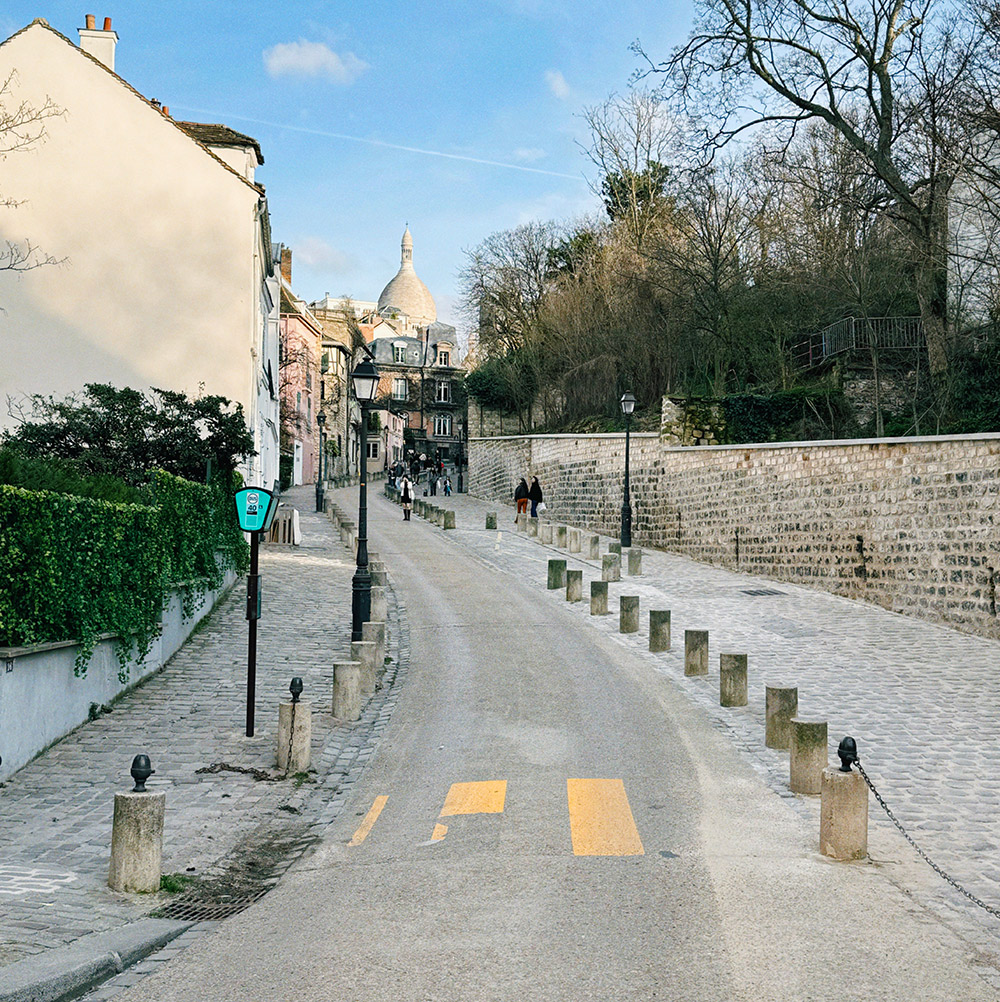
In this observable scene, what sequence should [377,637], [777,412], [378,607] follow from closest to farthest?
[377,637], [378,607], [777,412]

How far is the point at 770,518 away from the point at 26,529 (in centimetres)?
1793

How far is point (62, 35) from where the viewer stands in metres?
23.7

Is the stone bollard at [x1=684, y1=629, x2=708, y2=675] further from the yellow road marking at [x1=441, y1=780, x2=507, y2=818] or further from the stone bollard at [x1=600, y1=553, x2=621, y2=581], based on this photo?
the stone bollard at [x1=600, y1=553, x2=621, y2=581]

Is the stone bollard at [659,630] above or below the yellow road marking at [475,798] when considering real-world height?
above

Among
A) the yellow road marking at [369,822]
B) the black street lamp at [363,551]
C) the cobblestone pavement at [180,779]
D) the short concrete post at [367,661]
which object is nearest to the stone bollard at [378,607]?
the cobblestone pavement at [180,779]

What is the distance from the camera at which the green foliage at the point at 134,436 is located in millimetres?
19641

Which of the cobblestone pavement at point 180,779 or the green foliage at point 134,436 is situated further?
the green foliage at point 134,436

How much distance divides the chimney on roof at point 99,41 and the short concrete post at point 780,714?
23.0 m

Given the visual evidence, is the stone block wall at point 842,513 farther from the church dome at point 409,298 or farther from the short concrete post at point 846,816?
the church dome at point 409,298

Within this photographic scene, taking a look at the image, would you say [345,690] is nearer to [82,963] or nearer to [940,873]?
[82,963]

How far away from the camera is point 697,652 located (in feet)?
44.7

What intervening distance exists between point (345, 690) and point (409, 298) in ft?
444

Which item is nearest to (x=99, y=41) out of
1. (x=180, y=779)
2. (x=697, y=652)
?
(x=697, y=652)

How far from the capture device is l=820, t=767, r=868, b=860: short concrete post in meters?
6.96
